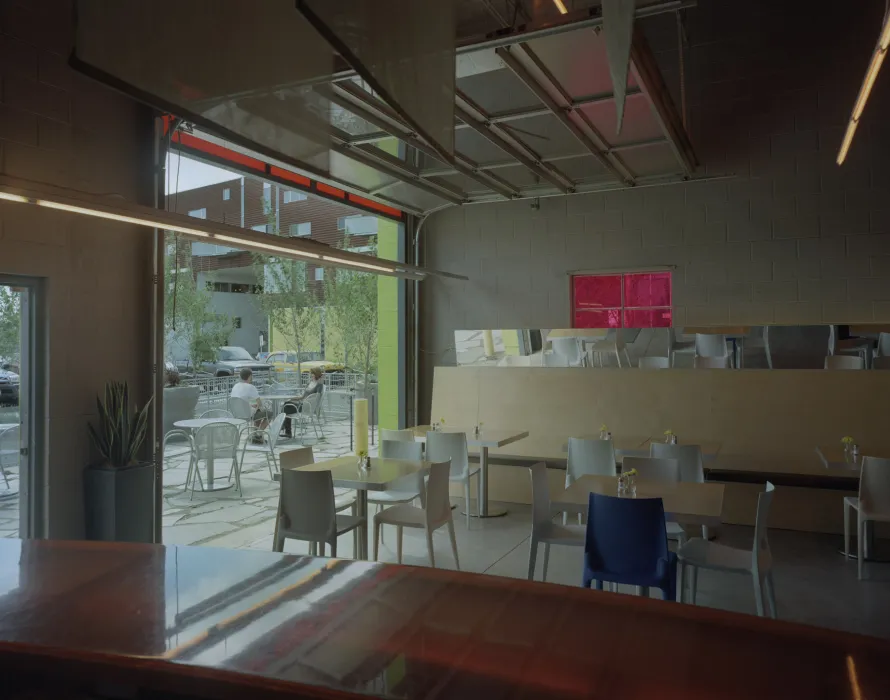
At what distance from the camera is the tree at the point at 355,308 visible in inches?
587

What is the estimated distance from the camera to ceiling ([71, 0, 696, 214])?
2484 millimetres

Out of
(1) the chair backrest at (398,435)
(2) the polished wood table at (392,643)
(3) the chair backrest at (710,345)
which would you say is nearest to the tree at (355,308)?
(1) the chair backrest at (398,435)

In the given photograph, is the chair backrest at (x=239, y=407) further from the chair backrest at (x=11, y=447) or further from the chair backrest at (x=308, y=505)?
the chair backrest at (x=308, y=505)

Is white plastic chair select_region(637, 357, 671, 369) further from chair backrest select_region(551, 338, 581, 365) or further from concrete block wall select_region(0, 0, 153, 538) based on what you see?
concrete block wall select_region(0, 0, 153, 538)

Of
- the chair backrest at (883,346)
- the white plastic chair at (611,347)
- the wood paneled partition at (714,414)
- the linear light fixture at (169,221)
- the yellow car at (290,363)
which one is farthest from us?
the yellow car at (290,363)

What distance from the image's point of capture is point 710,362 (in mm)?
7660

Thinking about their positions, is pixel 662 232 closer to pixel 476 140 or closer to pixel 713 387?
pixel 713 387

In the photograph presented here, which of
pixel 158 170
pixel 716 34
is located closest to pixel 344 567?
pixel 158 170

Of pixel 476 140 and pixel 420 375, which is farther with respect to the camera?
pixel 420 375

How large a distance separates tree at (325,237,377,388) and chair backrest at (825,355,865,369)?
9.48 metres

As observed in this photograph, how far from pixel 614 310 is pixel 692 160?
6.57 feet

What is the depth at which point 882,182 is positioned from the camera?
7215 millimetres

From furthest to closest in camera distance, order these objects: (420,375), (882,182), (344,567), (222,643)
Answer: (420,375) → (882,182) → (344,567) → (222,643)

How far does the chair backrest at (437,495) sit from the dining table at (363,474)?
0.22 meters
